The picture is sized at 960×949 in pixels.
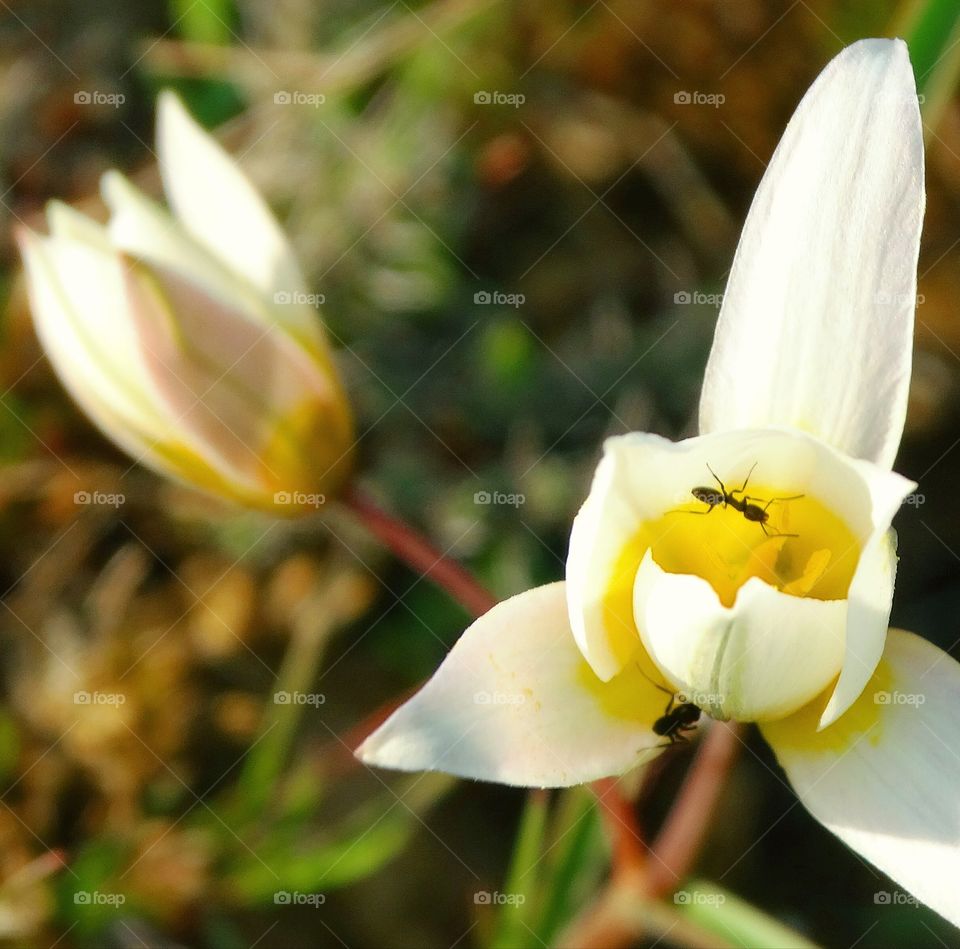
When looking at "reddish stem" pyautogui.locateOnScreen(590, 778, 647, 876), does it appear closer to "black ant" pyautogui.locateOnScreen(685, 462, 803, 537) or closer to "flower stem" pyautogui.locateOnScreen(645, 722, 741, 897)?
"flower stem" pyautogui.locateOnScreen(645, 722, 741, 897)

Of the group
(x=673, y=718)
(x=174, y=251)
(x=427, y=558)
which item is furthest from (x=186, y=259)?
(x=673, y=718)

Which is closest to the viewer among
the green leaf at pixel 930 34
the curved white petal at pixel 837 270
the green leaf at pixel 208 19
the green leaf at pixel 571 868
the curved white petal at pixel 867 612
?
the curved white petal at pixel 867 612

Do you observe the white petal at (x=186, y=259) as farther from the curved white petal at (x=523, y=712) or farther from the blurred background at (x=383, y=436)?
the blurred background at (x=383, y=436)

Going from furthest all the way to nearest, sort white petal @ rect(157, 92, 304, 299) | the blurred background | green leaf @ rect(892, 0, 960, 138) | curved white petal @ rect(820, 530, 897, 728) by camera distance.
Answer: the blurred background
white petal @ rect(157, 92, 304, 299)
green leaf @ rect(892, 0, 960, 138)
curved white petal @ rect(820, 530, 897, 728)

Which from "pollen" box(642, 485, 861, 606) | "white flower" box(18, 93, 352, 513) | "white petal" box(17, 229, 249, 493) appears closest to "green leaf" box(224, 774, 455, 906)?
"white flower" box(18, 93, 352, 513)

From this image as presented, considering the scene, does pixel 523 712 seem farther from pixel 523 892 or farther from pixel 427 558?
pixel 523 892

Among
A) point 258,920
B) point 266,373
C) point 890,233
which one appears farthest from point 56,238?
point 258,920

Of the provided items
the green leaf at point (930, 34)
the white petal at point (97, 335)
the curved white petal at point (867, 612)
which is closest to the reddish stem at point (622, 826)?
the curved white petal at point (867, 612)
